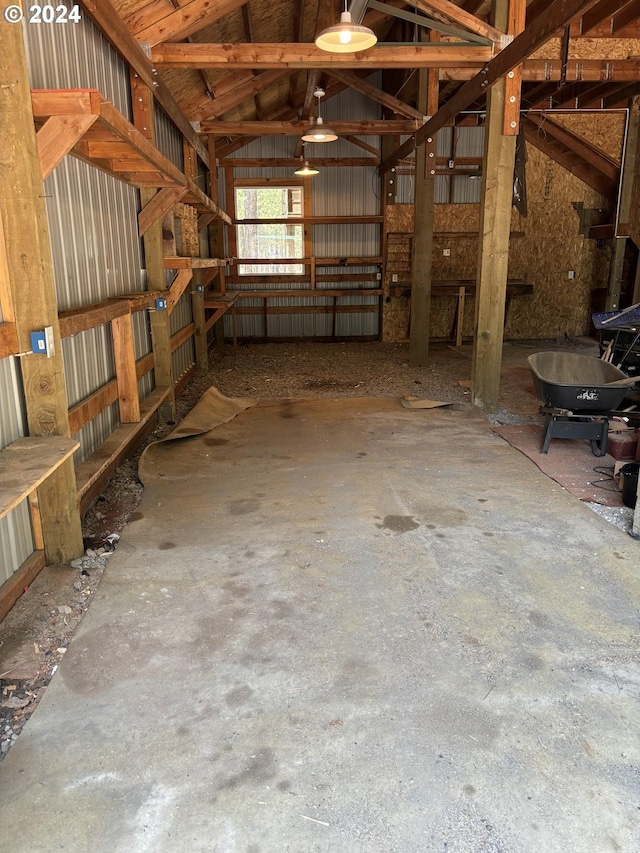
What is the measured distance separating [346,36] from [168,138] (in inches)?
170

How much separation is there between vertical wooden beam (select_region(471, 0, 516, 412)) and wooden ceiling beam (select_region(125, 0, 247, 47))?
9.33 feet

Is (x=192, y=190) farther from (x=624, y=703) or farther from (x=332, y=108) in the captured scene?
(x=332, y=108)

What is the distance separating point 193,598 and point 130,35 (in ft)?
16.5

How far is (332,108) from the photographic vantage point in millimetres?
13289

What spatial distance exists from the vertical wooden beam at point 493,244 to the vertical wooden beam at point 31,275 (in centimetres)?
505

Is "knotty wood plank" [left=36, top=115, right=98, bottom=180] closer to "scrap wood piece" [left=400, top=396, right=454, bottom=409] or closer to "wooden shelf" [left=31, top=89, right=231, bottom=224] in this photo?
"wooden shelf" [left=31, top=89, right=231, bottom=224]

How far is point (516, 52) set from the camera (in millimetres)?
5629

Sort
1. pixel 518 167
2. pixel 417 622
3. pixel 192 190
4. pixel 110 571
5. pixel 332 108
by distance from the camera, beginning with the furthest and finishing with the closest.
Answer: pixel 332 108, pixel 518 167, pixel 192 190, pixel 110 571, pixel 417 622

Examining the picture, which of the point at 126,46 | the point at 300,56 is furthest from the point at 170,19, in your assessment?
the point at 300,56

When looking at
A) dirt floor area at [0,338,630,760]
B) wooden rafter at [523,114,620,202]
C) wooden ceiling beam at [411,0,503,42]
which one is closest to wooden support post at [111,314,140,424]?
dirt floor area at [0,338,630,760]

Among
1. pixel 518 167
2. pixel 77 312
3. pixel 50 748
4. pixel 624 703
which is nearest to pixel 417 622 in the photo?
pixel 624 703

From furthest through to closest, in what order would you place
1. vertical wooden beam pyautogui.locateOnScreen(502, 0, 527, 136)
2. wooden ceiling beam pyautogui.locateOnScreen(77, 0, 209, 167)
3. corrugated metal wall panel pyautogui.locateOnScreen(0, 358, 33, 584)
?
vertical wooden beam pyautogui.locateOnScreen(502, 0, 527, 136) < wooden ceiling beam pyautogui.locateOnScreen(77, 0, 209, 167) < corrugated metal wall panel pyautogui.locateOnScreen(0, 358, 33, 584)

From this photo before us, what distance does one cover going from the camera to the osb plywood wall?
1358cm

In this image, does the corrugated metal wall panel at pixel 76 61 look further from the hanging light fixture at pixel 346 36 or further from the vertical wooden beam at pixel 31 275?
the hanging light fixture at pixel 346 36
